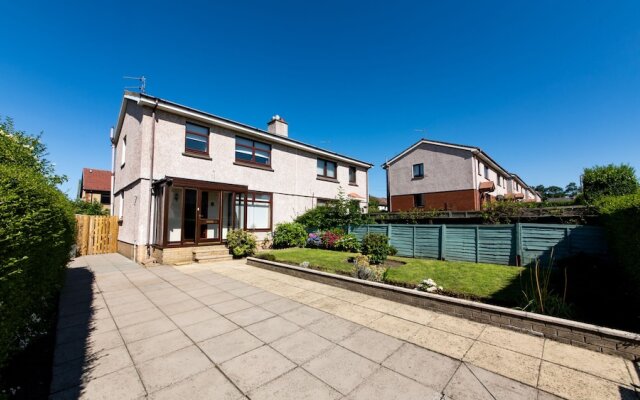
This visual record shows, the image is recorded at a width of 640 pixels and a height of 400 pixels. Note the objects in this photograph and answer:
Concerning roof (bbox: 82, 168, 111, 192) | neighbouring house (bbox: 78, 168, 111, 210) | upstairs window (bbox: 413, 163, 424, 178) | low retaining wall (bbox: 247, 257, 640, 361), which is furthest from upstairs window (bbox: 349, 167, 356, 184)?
roof (bbox: 82, 168, 111, 192)

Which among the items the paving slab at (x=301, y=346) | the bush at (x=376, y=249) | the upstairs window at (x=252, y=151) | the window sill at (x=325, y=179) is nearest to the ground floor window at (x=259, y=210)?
the upstairs window at (x=252, y=151)

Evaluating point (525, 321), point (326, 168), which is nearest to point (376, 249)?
point (525, 321)

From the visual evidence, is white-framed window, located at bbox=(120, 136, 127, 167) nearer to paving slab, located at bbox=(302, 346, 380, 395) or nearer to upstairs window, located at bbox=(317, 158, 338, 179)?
upstairs window, located at bbox=(317, 158, 338, 179)

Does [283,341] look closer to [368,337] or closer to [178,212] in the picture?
[368,337]

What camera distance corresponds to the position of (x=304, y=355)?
3719 millimetres

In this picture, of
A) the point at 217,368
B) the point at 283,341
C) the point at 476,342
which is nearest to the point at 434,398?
the point at 476,342

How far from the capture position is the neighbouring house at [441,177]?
76.1 ft

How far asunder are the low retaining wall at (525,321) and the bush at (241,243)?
21.3ft

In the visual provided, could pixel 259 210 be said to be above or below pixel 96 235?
above

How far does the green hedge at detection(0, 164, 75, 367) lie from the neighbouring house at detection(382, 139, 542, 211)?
81.9ft

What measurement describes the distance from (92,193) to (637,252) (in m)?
42.5

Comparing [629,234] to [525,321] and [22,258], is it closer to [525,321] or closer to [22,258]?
[525,321]

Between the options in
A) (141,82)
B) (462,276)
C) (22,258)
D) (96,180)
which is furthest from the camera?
(96,180)

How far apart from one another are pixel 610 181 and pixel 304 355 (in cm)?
1756
